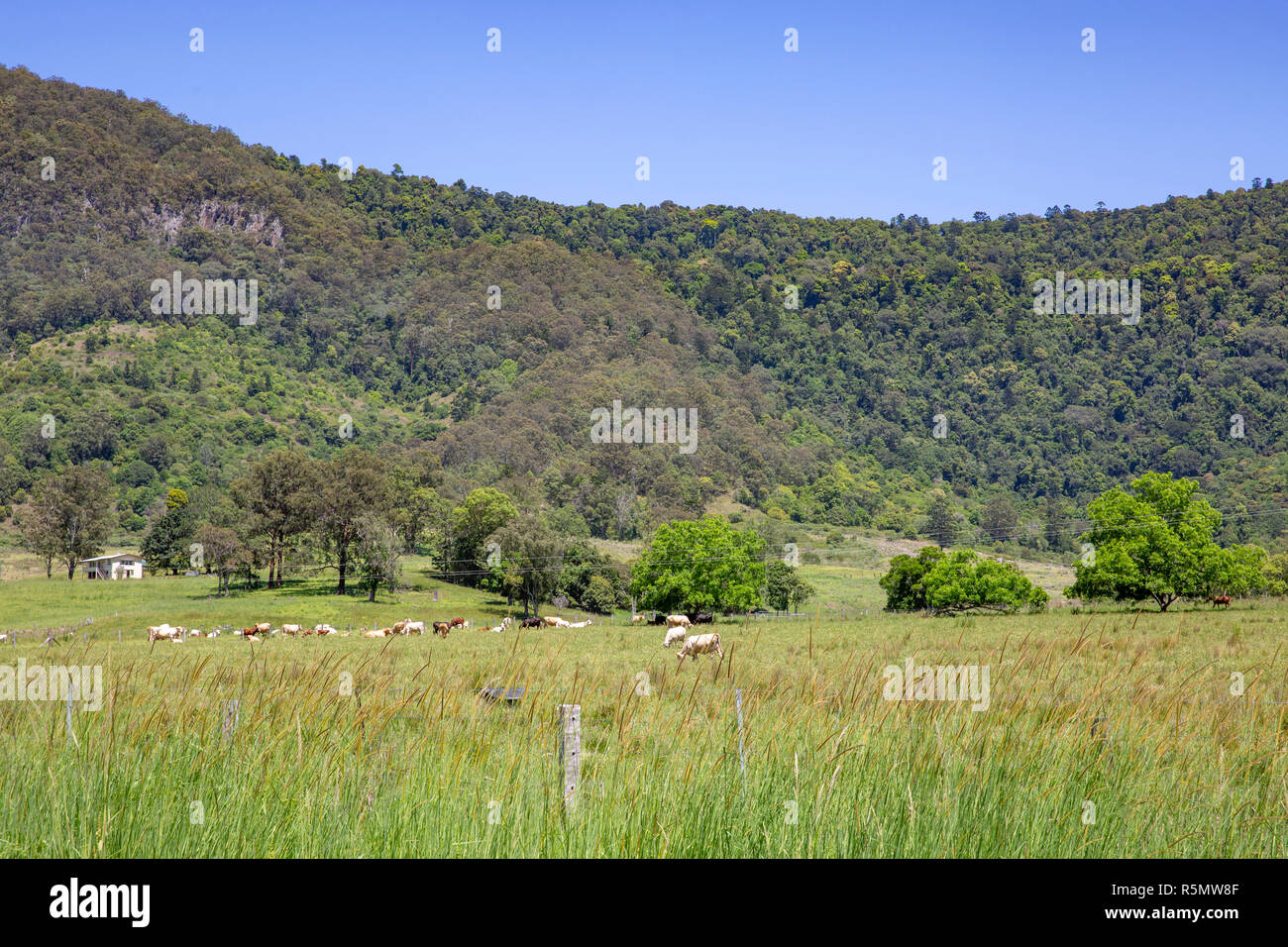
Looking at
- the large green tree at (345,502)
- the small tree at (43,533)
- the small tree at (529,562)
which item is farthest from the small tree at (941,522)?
the small tree at (43,533)

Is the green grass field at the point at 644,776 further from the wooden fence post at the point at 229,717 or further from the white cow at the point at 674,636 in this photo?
the white cow at the point at 674,636

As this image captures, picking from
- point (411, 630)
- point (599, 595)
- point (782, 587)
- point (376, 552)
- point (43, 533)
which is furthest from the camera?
point (43, 533)

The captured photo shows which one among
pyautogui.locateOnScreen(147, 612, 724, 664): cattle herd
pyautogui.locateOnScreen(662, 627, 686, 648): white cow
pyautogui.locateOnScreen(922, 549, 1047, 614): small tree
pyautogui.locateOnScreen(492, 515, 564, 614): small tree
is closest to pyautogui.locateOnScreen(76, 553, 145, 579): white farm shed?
pyautogui.locateOnScreen(492, 515, 564, 614): small tree

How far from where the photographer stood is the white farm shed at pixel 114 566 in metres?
71.5

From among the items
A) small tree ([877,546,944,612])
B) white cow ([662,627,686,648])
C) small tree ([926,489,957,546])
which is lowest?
small tree ([926,489,957,546])

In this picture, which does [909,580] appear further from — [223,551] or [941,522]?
[941,522]

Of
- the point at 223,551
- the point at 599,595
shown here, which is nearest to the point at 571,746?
the point at 599,595

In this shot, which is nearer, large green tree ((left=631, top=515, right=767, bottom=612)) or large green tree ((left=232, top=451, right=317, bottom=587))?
large green tree ((left=631, top=515, right=767, bottom=612))

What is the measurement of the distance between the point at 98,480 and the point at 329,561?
Answer: 21.1 m

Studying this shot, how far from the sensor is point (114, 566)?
237ft

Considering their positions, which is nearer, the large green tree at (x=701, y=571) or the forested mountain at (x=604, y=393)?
the large green tree at (x=701, y=571)

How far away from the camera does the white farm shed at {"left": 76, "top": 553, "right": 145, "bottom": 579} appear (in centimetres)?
7150

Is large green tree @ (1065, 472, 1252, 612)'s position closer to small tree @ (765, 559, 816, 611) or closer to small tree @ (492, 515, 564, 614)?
small tree @ (765, 559, 816, 611)
